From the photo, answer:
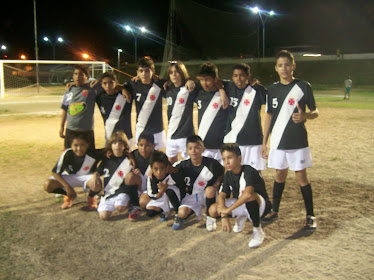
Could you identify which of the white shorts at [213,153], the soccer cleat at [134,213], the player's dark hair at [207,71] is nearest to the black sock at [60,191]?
the soccer cleat at [134,213]

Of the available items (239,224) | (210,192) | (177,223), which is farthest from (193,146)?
(239,224)

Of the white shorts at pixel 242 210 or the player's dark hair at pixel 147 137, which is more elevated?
the player's dark hair at pixel 147 137

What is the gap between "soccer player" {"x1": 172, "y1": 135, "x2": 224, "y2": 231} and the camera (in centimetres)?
432

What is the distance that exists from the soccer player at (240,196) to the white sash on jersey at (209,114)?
800 mm

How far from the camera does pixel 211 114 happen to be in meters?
4.82

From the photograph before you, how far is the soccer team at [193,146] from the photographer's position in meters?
4.11

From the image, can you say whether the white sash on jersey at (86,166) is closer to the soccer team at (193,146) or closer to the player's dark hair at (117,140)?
the soccer team at (193,146)

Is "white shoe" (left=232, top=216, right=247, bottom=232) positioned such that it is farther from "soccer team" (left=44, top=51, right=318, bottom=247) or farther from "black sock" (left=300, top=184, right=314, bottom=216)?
"black sock" (left=300, top=184, right=314, bottom=216)

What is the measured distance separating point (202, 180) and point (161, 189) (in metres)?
0.50

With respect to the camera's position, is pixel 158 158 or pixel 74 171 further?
pixel 74 171

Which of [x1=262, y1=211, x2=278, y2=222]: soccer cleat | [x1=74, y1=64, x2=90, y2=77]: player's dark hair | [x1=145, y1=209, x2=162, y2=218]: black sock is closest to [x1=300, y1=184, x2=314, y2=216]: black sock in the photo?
[x1=262, y1=211, x2=278, y2=222]: soccer cleat

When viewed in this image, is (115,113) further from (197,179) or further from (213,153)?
(197,179)

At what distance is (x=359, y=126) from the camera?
1213 centimetres

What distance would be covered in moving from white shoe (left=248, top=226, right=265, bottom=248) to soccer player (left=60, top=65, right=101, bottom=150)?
274cm
